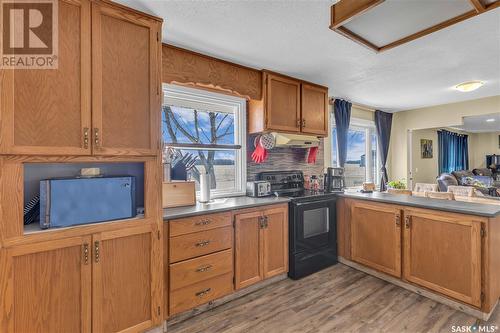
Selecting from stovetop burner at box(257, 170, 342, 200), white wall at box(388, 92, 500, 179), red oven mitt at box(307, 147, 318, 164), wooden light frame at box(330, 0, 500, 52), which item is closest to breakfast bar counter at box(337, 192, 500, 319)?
stovetop burner at box(257, 170, 342, 200)

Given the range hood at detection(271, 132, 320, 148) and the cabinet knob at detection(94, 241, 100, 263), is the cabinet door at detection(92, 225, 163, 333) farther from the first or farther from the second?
the range hood at detection(271, 132, 320, 148)

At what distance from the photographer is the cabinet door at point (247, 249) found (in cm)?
237

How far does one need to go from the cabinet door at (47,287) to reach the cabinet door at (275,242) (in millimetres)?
1535

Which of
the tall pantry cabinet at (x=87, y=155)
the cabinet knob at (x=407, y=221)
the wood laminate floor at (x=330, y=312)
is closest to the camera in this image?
the tall pantry cabinet at (x=87, y=155)

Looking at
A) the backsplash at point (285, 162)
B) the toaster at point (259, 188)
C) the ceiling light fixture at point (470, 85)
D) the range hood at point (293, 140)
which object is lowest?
the toaster at point (259, 188)

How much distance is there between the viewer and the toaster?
292 centimetres

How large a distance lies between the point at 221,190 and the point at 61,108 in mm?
1830

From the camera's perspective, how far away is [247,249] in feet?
8.00

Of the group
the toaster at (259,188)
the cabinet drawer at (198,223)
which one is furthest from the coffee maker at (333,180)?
the cabinet drawer at (198,223)

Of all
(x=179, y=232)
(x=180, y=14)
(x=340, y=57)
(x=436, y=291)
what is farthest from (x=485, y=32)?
(x=179, y=232)

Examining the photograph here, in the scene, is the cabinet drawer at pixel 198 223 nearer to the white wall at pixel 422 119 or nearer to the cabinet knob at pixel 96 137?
the cabinet knob at pixel 96 137

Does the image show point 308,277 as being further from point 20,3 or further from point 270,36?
point 20,3

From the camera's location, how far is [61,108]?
4.96 feet

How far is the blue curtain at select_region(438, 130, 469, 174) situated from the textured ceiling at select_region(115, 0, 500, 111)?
435cm
